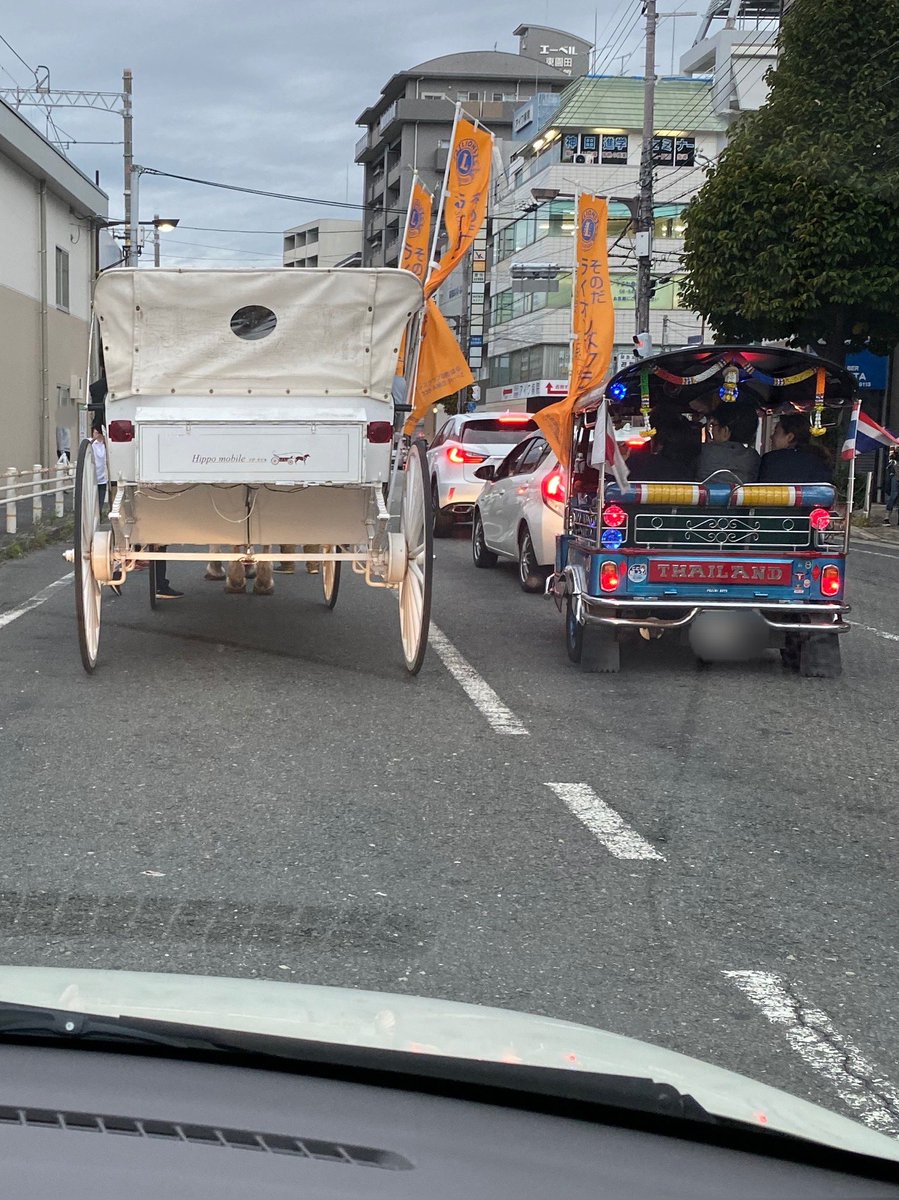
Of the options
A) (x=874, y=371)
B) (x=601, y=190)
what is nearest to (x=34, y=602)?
(x=874, y=371)

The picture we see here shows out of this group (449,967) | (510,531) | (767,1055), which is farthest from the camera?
(510,531)

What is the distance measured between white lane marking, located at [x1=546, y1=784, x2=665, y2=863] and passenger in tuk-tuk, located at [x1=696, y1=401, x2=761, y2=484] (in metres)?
3.94

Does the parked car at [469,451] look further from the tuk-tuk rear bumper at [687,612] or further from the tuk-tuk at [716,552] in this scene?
the tuk-tuk rear bumper at [687,612]

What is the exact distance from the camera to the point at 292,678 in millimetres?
8531

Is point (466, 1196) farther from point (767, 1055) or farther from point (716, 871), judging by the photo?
point (716, 871)

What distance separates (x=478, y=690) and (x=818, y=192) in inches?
815

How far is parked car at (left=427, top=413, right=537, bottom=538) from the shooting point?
18.4 m

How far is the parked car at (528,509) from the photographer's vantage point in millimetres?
12664

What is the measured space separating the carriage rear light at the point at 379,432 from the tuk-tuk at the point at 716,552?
138cm

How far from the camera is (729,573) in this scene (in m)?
8.99

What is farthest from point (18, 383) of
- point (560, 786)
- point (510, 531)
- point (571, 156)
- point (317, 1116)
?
point (571, 156)

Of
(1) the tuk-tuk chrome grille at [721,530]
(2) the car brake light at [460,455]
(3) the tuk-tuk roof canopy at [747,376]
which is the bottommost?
(1) the tuk-tuk chrome grille at [721,530]

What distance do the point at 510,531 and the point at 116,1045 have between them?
12.1 meters

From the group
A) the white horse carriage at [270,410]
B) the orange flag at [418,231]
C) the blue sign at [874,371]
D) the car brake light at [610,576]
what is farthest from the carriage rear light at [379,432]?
the blue sign at [874,371]
